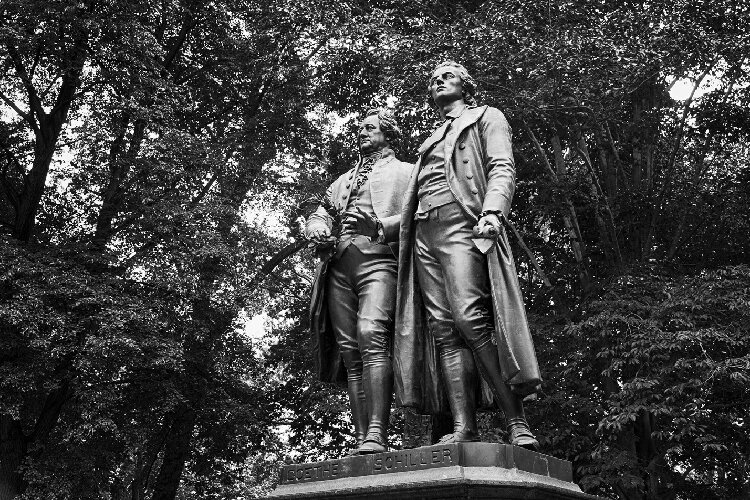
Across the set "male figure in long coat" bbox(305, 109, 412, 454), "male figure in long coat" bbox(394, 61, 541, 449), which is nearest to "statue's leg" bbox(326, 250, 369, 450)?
"male figure in long coat" bbox(305, 109, 412, 454)

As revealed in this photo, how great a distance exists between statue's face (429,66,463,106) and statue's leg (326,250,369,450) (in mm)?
1146

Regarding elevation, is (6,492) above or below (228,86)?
below

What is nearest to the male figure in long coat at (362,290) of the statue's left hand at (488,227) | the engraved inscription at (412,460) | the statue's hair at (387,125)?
the statue's hair at (387,125)

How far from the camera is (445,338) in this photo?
18.4ft

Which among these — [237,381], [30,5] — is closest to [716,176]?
[237,381]

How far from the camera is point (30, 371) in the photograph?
1493 centimetres

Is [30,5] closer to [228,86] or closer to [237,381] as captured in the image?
[228,86]

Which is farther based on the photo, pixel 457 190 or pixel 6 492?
pixel 6 492

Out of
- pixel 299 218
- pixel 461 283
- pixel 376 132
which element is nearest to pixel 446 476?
pixel 461 283

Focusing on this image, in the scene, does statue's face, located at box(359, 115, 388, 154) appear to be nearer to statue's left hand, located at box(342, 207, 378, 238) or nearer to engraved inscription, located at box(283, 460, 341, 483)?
statue's left hand, located at box(342, 207, 378, 238)

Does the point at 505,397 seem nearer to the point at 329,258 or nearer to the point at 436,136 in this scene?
the point at 329,258

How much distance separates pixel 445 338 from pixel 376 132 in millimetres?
1737

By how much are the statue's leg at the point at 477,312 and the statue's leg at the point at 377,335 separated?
1.86 feet

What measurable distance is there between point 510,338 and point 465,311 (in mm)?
324
